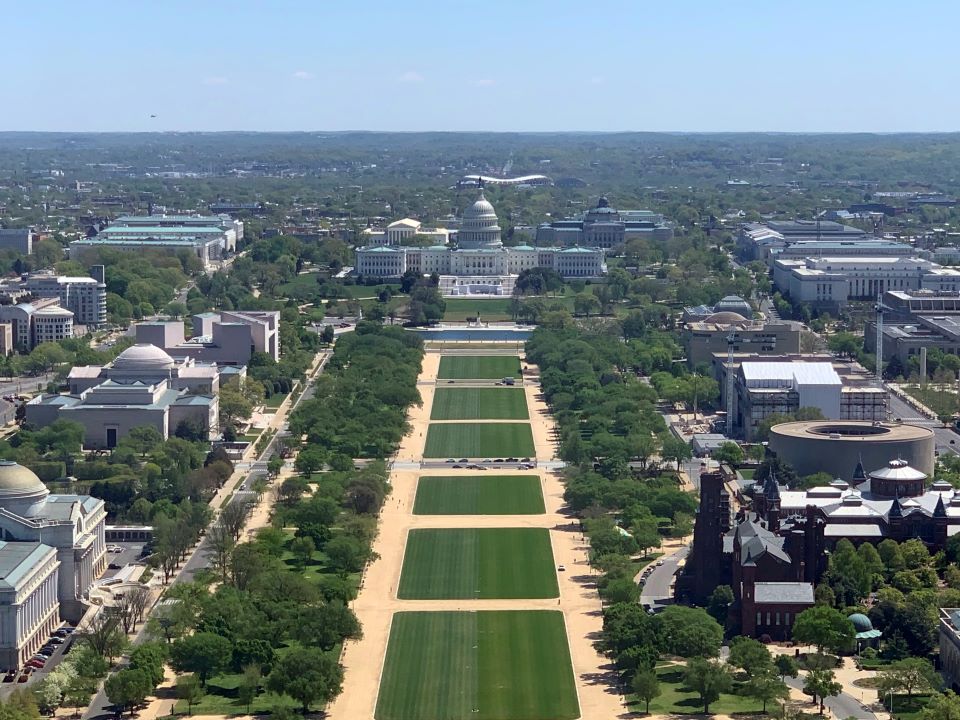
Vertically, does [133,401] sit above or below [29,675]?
above

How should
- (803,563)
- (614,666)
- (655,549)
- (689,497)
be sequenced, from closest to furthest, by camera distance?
(614,666) < (803,563) < (655,549) < (689,497)

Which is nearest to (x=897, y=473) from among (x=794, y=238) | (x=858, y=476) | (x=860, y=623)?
(x=858, y=476)

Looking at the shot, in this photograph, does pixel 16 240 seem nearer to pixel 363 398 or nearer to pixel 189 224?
pixel 189 224

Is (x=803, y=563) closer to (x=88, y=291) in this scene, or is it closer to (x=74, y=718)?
(x=74, y=718)

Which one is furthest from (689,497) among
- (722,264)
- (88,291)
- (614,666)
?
(722,264)

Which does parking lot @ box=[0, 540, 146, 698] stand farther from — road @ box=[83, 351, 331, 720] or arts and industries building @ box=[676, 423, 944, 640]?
arts and industries building @ box=[676, 423, 944, 640]

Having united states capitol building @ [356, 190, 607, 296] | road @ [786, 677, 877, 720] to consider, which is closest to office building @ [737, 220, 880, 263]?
united states capitol building @ [356, 190, 607, 296]
